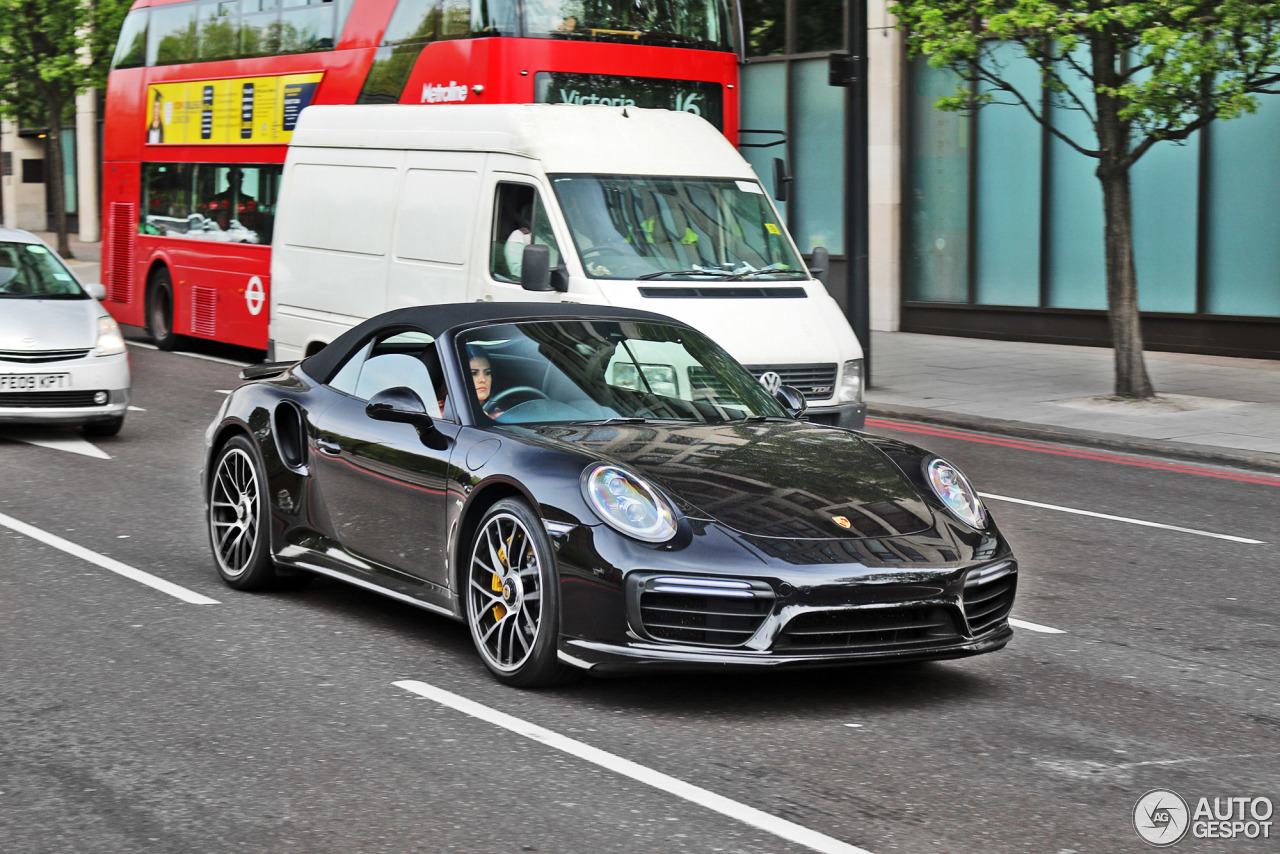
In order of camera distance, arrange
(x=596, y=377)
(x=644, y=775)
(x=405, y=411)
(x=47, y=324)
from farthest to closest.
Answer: (x=47, y=324) → (x=596, y=377) → (x=405, y=411) → (x=644, y=775)

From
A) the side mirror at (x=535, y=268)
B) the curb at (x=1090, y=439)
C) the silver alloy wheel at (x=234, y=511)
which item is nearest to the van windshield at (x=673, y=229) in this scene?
the side mirror at (x=535, y=268)

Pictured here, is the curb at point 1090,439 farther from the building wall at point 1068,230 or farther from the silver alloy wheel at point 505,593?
the silver alloy wheel at point 505,593

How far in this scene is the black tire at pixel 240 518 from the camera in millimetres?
7320

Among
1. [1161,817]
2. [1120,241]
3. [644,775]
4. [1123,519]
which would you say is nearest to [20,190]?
[1120,241]

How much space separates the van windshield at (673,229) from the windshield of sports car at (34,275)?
4.10 m

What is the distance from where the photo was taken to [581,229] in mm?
11688

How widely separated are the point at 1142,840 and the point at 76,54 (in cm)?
3369

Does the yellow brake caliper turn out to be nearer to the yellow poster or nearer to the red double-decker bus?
the red double-decker bus

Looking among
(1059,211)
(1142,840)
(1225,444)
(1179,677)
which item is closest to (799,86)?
(1059,211)

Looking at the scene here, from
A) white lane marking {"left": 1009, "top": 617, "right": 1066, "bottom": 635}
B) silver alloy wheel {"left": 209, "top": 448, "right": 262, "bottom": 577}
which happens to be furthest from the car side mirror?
white lane marking {"left": 1009, "top": 617, "right": 1066, "bottom": 635}

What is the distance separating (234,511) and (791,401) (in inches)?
101

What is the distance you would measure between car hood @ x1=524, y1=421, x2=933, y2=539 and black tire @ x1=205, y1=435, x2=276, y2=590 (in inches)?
69.9

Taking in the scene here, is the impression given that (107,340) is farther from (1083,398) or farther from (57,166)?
(57,166)

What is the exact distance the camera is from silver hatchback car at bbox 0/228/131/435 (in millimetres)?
12070
